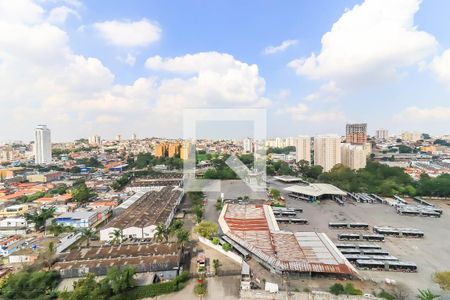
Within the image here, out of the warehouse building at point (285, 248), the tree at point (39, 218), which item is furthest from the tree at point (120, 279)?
the tree at point (39, 218)

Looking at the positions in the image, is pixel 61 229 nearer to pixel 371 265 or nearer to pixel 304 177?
pixel 371 265

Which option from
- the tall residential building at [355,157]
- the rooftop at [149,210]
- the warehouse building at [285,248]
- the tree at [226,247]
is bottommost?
the tree at [226,247]

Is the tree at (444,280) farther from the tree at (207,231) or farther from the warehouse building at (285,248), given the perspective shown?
the tree at (207,231)

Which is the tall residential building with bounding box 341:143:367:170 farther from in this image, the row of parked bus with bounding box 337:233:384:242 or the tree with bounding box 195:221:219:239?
the tree with bounding box 195:221:219:239

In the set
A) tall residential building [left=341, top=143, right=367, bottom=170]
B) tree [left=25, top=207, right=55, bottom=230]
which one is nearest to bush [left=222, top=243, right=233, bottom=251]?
tree [left=25, top=207, right=55, bottom=230]

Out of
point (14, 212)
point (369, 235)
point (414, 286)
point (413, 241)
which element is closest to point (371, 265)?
point (414, 286)
